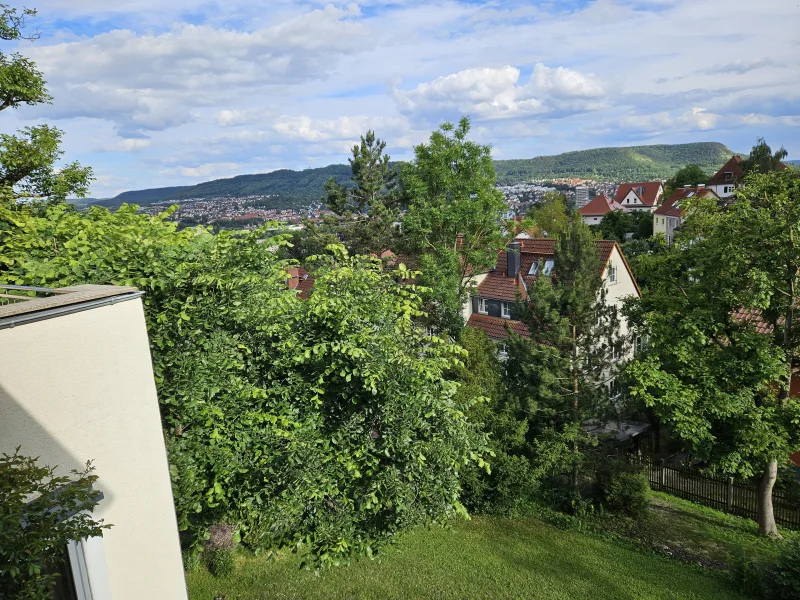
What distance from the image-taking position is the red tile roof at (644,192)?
382 feet

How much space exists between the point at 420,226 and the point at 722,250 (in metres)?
13.7

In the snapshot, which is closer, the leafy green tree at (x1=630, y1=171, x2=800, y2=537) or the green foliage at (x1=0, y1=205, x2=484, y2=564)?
the green foliage at (x1=0, y1=205, x2=484, y2=564)

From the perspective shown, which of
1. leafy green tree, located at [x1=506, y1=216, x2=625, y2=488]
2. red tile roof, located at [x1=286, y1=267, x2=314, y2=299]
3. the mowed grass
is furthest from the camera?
leafy green tree, located at [x1=506, y1=216, x2=625, y2=488]

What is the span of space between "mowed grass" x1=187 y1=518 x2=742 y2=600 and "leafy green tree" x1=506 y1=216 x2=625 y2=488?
91.1 inches

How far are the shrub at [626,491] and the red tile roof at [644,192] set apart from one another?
112556 millimetres

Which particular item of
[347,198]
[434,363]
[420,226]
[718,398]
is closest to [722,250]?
[718,398]

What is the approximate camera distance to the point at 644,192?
390 ft

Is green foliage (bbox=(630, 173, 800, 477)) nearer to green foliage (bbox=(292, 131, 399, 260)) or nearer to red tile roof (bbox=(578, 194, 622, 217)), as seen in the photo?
green foliage (bbox=(292, 131, 399, 260))

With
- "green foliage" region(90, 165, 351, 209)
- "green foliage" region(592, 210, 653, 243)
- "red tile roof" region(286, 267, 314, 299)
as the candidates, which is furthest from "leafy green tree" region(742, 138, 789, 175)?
"green foliage" region(90, 165, 351, 209)

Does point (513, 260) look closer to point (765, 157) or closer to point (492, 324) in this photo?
point (492, 324)

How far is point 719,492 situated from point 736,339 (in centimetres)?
647

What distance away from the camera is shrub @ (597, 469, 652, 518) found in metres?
15.7

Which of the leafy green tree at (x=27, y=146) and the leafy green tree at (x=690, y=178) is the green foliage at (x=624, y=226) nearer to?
the leafy green tree at (x=690, y=178)

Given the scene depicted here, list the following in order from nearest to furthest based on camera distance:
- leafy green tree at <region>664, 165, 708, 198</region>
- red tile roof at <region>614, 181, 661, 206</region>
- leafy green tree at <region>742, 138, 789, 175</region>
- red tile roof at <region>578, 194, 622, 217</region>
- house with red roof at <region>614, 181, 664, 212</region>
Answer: leafy green tree at <region>742, 138, 789, 175</region>
leafy green tree at <region>664, 165, 708, 198</region>
red tile roof at <region>578, 194, 622, 217</region>
house with red roof at <region>614, 181, 664, 212</region>
red tile roof at <region>614, 181, 661, 206</region>
